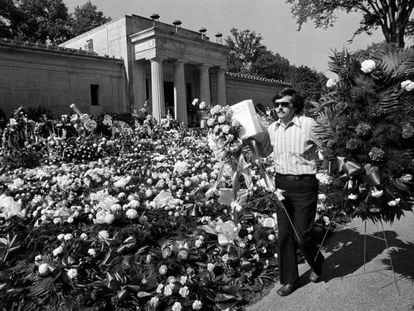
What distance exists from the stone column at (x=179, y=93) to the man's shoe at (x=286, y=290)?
73.2 ft

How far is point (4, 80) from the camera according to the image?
1966 cm

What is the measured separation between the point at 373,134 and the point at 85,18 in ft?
159

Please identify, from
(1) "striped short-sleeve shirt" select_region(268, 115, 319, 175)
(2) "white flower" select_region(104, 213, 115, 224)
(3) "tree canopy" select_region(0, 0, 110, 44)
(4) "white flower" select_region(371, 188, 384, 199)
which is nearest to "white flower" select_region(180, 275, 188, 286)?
(2) "white flower" select_region(104, 213, 115, 224)

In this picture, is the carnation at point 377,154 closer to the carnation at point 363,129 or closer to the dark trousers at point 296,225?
the carnation at point 363,129

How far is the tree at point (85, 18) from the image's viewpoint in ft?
143

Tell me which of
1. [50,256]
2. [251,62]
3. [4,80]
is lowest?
[50,256]

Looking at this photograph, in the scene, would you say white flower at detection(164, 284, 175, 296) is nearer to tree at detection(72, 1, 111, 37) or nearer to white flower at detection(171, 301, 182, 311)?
white flower at detection(171, 301, 182, 311)

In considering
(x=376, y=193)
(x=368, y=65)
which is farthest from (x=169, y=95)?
(x=376, y=193)

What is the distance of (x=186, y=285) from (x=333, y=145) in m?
1.77

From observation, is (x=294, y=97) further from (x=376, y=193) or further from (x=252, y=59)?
(x=252, y=59)

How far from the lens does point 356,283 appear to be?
11.3 feet

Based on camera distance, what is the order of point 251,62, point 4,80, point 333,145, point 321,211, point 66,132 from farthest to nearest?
1. point 251,62
2. point 4,80
3. point 66,132
4. point 321,211
5. point 333,145

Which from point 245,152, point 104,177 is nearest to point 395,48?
point 245,152

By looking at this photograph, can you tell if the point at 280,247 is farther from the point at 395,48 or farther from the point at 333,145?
the point at 395,48
